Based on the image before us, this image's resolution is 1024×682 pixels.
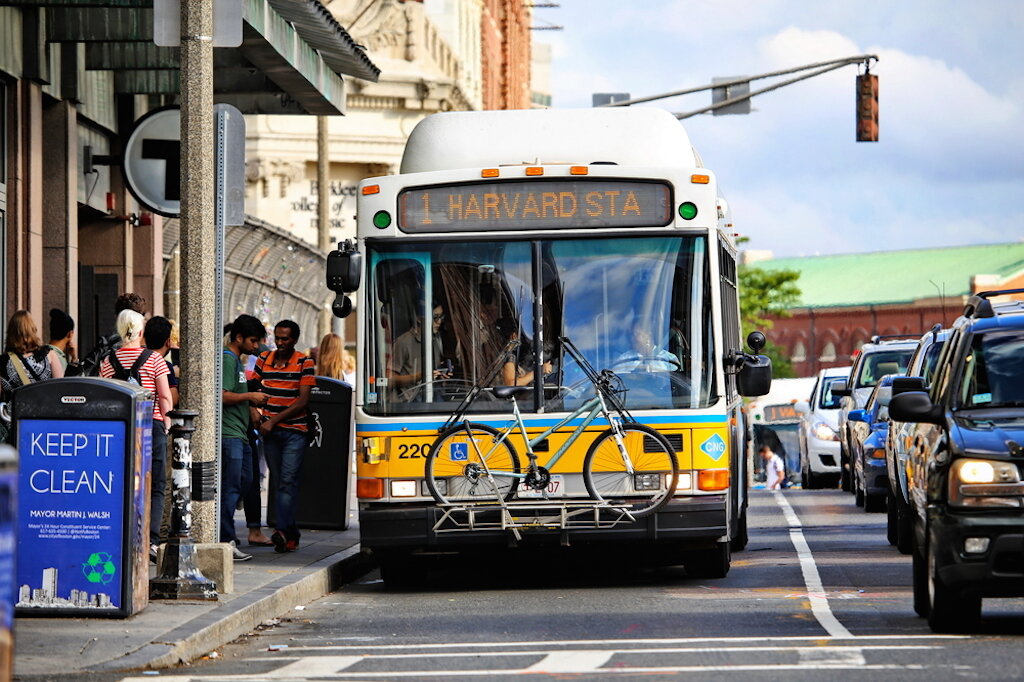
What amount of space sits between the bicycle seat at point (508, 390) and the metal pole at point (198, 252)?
7.25 feet

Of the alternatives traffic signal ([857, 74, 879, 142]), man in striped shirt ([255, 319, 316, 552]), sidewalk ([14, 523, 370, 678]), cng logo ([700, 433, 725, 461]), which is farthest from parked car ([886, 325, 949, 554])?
traffic signal ([857, 74, 879, 142])

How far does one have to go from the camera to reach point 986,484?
984 centimetres

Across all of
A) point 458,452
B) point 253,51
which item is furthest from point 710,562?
point 253,51

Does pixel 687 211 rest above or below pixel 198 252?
above

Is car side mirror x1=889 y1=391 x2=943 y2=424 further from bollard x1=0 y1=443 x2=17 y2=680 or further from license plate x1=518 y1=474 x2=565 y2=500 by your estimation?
bollard x1=0 y1=443 x2=17 y2=680

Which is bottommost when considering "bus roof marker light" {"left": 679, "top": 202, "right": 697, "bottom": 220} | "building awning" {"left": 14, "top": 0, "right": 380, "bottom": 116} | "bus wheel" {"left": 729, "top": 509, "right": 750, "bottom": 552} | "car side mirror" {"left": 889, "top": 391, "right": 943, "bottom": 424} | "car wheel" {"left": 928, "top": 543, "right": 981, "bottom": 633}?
"bus wheel" {"left": 729, "top": 509, "right": 750, "bottom": 552}

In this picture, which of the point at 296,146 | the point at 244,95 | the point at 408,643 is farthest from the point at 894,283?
the point at 408,643

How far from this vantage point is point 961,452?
32.7 ft

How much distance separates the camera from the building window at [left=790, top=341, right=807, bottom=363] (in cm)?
14588

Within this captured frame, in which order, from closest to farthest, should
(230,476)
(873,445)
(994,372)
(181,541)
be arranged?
(994,372), (181,541), (230,476), (873,445)

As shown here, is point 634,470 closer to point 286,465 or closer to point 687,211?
point 687,211

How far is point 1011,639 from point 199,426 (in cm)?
482

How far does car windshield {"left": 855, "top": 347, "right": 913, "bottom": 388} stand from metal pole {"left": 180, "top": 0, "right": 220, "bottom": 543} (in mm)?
14810

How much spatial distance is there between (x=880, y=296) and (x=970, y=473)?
140945 mm
